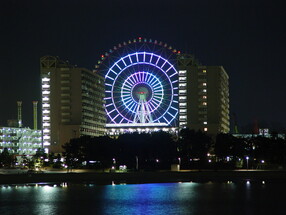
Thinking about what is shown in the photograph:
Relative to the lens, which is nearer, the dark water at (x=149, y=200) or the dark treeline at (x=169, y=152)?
the dark water at (x=149, y=200)

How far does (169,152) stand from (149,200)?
233ft

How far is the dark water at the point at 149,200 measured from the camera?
51938 mm

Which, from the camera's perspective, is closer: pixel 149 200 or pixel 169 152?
pixel 149 200

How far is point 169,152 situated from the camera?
13050 centimetres

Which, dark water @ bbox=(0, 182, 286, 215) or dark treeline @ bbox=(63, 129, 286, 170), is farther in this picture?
dark treeline @ bbox=(63, 129, 286, 170)

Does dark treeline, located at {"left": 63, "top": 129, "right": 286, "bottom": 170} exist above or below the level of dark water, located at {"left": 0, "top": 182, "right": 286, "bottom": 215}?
above

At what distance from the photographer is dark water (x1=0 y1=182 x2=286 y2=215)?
51.9 metres

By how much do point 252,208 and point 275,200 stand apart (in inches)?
237

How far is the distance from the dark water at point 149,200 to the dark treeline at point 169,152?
5362 centimetres

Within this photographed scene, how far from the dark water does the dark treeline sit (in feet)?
176

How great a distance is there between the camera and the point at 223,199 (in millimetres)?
58844

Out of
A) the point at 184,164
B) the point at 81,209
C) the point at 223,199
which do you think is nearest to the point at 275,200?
the point at 223,199

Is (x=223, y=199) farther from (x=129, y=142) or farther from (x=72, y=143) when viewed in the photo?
(x=72, y=143)

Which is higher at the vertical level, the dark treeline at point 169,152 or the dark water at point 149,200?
the dark treeline at point 169,152
